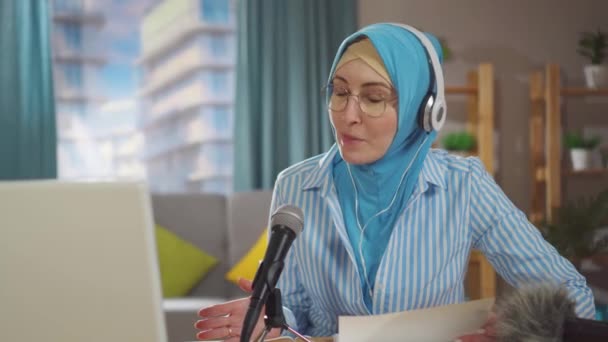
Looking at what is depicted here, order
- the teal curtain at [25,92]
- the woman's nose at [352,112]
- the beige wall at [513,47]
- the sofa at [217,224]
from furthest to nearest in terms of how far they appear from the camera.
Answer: the beige wall at [513,47], the teal curtain at [25,92], the sofa at [217,224], the woman's nose at [352,112]

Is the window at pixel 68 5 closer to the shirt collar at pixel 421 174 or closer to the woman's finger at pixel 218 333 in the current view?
the shirt collar at pixel 421 174

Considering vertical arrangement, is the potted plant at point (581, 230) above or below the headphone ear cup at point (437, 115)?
below

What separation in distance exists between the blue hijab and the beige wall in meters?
3.09

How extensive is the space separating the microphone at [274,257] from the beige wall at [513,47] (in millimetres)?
3601

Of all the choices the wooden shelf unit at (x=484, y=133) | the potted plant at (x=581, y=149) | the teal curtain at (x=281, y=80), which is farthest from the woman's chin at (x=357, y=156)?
the potted plant at (x=581, y=149)

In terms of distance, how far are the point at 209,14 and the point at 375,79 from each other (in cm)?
309

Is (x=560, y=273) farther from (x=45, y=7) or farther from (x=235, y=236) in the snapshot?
(x=45, y=7)

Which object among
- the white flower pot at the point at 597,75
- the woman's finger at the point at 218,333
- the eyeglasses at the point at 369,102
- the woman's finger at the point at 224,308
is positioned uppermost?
the white flower pot at the point at 597,75

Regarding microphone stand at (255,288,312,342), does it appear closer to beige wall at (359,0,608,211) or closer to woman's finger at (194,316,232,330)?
woman's finger at (194,316,232,330)

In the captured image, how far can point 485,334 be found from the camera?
3.23 ft

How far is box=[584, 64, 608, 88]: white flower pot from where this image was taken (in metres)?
3.84

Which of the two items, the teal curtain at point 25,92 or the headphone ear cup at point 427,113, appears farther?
the teal curtain at point 25,92

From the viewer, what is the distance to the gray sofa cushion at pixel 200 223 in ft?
11.4

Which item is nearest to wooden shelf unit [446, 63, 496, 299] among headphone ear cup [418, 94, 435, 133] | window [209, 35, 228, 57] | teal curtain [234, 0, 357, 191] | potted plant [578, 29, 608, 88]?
potted plant [578, 29, 608, 88]
